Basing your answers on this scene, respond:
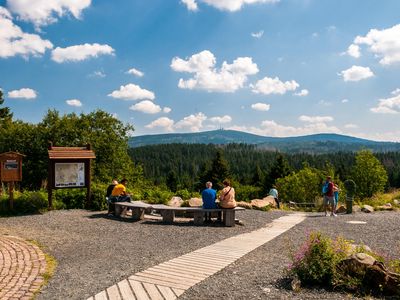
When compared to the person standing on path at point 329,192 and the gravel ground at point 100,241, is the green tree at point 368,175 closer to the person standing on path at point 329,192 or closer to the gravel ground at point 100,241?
the person standing on path at point 329,192

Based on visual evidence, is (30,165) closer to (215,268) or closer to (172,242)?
(172,242)

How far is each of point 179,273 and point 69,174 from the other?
10.3m

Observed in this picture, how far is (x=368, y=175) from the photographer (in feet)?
167

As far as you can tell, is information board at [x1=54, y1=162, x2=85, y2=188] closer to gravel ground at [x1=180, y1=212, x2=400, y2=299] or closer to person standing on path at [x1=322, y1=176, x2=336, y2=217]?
gravel ground at [x1=180, y1=212, x2=400, y2=299]

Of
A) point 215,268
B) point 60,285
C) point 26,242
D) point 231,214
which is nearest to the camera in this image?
point 60,285

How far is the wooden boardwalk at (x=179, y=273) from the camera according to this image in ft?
18.1

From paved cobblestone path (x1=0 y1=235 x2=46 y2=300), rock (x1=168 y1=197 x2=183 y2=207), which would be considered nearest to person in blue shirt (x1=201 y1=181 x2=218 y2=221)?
rock (x1=168 y1=197 x2=183 y2=207)

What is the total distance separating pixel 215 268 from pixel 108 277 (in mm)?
1936

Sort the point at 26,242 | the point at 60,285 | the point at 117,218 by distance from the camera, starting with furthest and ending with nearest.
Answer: the point at 117,218 < the point at 26,242 < the point at 60,285

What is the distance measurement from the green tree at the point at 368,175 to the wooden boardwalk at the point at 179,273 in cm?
4635

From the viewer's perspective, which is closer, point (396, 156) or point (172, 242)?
point (172, 242)

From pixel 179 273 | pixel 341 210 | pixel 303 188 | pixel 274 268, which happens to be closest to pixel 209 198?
pixel 274 268

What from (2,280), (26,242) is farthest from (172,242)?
(2,280)

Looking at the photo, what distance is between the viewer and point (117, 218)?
44.9ft
